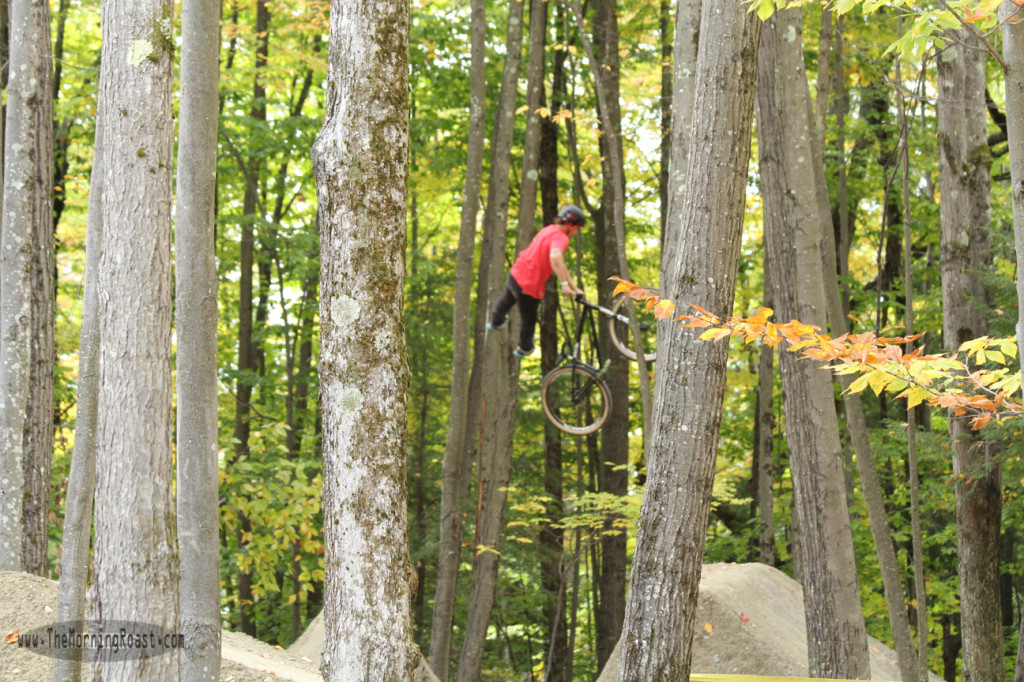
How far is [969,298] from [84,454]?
7577 mm

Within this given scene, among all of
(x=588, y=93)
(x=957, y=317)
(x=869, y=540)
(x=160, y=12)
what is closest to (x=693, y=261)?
(x=160, y=12)

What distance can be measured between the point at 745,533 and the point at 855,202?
6246 mm

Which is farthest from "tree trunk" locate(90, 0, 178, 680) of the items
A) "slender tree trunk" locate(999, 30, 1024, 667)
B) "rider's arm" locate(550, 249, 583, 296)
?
"rider's arm" locate(550, 249, 583, 296)

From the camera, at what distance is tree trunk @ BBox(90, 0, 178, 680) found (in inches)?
144

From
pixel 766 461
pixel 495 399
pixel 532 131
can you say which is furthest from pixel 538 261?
pixel 766 461

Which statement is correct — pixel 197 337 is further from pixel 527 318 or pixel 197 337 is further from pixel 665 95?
pixel 665 95

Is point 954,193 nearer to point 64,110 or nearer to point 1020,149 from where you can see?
point 1020,149

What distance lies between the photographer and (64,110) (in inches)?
440

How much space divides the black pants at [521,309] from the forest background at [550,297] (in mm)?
1148

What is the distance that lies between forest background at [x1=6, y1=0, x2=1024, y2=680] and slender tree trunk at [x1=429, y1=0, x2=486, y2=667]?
0.39 metres

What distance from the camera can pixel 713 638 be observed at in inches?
289

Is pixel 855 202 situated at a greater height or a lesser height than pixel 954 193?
greater

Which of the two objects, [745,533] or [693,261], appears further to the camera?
[745,533]

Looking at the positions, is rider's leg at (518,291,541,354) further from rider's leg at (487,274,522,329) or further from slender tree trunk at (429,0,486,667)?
slender tree trunk at (429,0,486,667)
